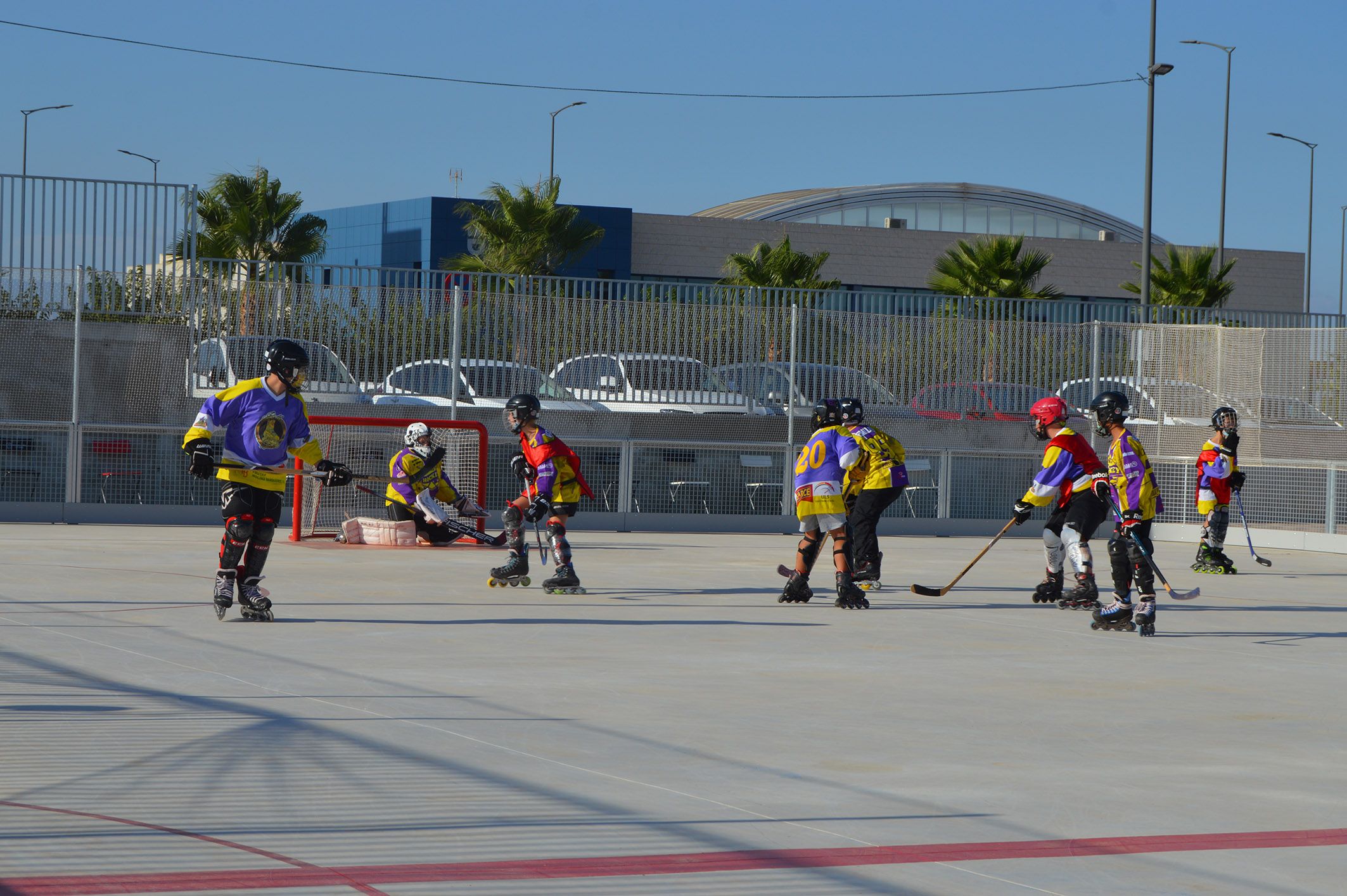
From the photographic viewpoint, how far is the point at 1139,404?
22656 mm

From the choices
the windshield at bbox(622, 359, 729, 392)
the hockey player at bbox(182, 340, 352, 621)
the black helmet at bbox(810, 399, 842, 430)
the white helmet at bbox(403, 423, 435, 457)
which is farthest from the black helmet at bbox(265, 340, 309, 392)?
the windshield at bbox(622, 359, 729, 392)

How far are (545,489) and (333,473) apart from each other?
74.9 inches

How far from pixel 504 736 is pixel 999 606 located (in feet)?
22.8

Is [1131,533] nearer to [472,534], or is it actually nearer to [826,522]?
[826,522]

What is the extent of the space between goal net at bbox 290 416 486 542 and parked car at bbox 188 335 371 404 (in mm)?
1296

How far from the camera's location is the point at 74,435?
64.4ft

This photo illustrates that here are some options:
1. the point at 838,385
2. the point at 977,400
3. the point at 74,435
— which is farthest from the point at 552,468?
the point at 977,400

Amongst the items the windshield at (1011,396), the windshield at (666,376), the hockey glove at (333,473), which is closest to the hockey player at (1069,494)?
the hockey glove at (333,473)

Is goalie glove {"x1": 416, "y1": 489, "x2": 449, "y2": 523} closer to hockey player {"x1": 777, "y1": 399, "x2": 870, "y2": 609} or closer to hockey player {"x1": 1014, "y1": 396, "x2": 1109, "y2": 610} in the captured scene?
hockey player {"x1": 777, "y1": 399, "x2": 870, "y2": 609}

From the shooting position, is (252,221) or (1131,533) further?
(252,221)

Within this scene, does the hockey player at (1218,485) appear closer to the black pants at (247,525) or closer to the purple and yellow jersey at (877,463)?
the purple and yellow jersey at (877,463)

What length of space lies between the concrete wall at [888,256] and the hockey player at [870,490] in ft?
137

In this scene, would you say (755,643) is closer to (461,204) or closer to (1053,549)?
(1053,549)

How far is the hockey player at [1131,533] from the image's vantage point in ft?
35.1
